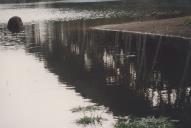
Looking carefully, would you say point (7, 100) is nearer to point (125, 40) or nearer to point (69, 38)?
point (125, 40)

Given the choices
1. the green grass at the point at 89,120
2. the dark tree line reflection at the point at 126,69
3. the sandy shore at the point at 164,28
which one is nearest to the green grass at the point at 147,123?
the dark tree line reflection at the point at 126,69

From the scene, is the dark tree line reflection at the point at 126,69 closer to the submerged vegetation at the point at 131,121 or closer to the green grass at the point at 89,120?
the submerged vegetation at the point at 131,121

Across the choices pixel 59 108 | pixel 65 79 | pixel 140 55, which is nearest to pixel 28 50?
pixel 140 55

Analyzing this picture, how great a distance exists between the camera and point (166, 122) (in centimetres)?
1994

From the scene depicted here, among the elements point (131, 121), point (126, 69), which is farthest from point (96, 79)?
point (131, 121)

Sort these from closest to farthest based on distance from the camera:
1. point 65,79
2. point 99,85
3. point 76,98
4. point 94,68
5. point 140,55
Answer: point 76,98 < point 99,85 < point 65,79 < point 94,68 < point 140,55

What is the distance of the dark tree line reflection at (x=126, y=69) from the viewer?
24.1 meters

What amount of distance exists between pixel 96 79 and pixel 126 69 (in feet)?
10.9

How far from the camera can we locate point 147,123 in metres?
20.0

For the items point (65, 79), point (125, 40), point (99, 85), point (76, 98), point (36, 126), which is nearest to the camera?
point (36, 126)

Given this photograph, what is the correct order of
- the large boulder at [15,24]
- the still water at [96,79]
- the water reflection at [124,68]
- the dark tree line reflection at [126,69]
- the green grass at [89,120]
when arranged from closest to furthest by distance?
the green grass at [89,120] → the still water at [96,79] → the dark tree line reflection at [126,69] → the water reflection at [124,68] → the large boulder at [15,24]

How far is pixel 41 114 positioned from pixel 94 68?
12.6 m

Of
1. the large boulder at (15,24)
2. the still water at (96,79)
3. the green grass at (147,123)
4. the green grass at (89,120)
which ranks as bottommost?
the large boulder at (15,24)

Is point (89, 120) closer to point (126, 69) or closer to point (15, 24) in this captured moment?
point (126, 69)
